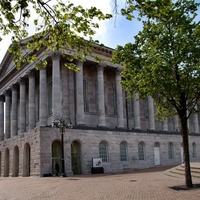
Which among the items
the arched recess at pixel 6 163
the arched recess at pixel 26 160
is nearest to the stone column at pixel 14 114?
the arched recess at pixel 6 163

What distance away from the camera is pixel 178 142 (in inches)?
1789

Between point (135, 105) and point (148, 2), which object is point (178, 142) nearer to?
point (135, 105)

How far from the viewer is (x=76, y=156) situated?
1315 inches

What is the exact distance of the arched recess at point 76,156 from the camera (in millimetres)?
33094

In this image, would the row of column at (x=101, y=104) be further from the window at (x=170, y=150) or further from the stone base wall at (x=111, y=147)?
the window at (x=170, y=150)

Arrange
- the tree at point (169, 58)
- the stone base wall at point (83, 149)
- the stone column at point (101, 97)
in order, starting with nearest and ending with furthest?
1. the tree at point (169, 58)
2. the stone base wall at point (83, 149)
3. the stone column at point (101, 97)

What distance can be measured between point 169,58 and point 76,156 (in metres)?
21.4

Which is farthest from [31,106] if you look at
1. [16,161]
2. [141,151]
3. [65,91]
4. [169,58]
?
[169,58]

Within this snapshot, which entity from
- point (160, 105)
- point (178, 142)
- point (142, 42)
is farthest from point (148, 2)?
point (178, 142)

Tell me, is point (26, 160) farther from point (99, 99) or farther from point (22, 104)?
point (22, 104)

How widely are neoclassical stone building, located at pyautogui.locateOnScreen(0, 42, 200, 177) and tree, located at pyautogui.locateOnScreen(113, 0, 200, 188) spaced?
1524 centimetres

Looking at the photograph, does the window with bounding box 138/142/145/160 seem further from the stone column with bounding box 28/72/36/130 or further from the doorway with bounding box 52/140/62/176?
the stone column with bounding box 28/72/36/130

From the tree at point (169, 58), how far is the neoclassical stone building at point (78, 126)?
50.0 feet

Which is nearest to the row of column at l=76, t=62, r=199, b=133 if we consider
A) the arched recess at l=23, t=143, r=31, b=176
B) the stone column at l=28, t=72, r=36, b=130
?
the arched recess at l=23, t=143, r=31, b=176
